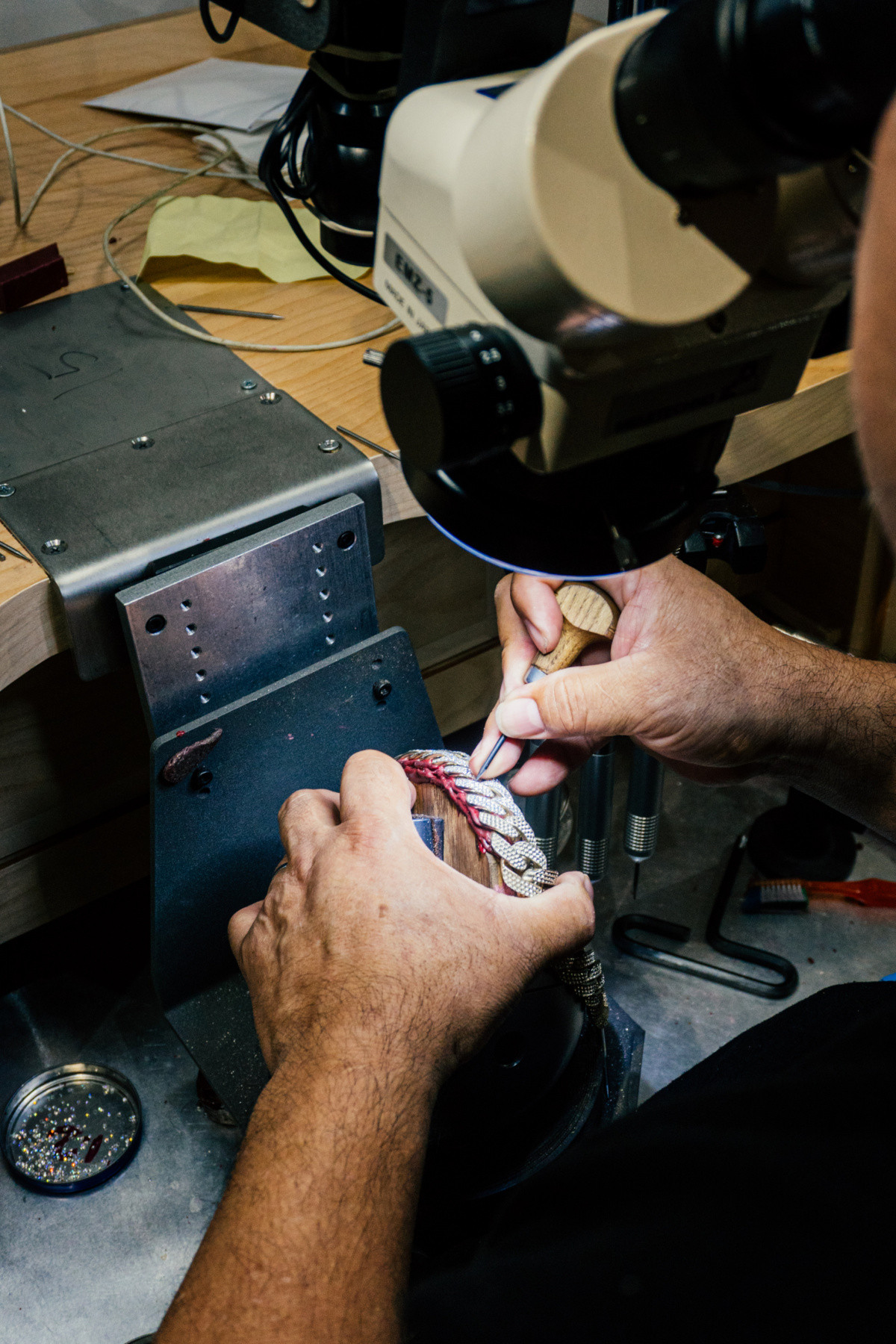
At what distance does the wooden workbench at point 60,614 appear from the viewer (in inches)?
38.1

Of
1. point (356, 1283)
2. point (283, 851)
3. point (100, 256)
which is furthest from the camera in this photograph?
point (100, 256)

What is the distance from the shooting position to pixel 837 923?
1.39m

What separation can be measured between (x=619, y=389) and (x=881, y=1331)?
0.41 meters

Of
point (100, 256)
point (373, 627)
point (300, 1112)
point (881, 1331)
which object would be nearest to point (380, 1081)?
point (300, 1112)

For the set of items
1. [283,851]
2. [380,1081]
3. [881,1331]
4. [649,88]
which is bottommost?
[283,851]

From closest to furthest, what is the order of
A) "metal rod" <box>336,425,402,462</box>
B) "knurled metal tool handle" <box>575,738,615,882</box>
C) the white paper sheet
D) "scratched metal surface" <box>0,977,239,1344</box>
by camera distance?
"metal rod" <box>336,425,402,462</box>, "scratched metal surface" <box>0,977,239,1344</box>, "knurled metal tool handle" <box>575,738,615,882</box>, the white paper sheet

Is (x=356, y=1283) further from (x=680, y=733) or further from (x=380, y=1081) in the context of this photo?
(x=680, y=733)

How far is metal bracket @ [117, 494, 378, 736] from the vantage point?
2.55 feet

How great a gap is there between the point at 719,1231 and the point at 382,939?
281 millimetres

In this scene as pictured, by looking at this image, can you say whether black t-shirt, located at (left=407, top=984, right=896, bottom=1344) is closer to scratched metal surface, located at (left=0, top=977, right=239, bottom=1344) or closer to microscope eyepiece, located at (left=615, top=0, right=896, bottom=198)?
microscope eyepiece, located at (left=615, top=0, right=896, bottom=198)

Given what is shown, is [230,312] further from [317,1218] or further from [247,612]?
[317,1218]

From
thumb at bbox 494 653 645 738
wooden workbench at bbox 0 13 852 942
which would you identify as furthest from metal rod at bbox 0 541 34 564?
thumb at bbox 494 653 645 738

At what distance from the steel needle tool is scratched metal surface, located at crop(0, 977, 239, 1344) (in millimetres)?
639

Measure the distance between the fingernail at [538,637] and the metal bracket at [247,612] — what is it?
5.5 inches
